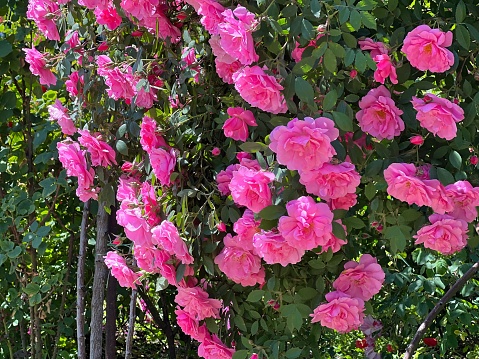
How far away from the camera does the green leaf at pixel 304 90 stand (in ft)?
4.60

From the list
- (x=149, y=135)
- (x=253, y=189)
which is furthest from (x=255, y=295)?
A: (x=149, y=135)

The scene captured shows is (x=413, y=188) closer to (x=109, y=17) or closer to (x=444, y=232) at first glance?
(x=444, y=232)

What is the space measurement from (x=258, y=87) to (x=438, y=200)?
1.35 feet

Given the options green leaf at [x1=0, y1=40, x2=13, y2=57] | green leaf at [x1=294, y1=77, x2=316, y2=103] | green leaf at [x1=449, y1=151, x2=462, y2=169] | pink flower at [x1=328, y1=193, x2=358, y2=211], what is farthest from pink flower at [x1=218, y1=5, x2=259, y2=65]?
green leaf at [x1=0, y1=40, x2=13, y2=57]

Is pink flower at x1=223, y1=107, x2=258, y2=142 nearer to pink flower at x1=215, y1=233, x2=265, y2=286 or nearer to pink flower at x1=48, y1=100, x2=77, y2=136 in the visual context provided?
A: pink flower at x1=215, y1=233, x2=265, y2=286

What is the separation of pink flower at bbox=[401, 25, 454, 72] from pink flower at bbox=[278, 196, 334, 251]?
1.10ft

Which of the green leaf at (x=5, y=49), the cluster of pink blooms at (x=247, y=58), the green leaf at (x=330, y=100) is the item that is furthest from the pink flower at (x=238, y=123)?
the green leaf at (x=5, y=49)

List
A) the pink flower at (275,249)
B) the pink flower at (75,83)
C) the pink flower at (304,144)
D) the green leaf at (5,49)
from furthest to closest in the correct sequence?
the green leaf at (5,49) < the pink flower at (75,83) < the pink flower at (275,249) < the pink flower at (304,144)

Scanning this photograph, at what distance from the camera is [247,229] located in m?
1.57

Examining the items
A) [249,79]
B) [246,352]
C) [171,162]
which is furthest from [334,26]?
[246,352]

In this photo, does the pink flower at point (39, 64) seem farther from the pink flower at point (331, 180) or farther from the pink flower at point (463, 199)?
the pink flower at point (463, 199)

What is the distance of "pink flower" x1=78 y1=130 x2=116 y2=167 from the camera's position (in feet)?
6.01

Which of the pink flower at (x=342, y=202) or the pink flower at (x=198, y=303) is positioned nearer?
the pink flower at (x=342, y=202)

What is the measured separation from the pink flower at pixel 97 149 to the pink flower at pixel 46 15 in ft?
1.04
